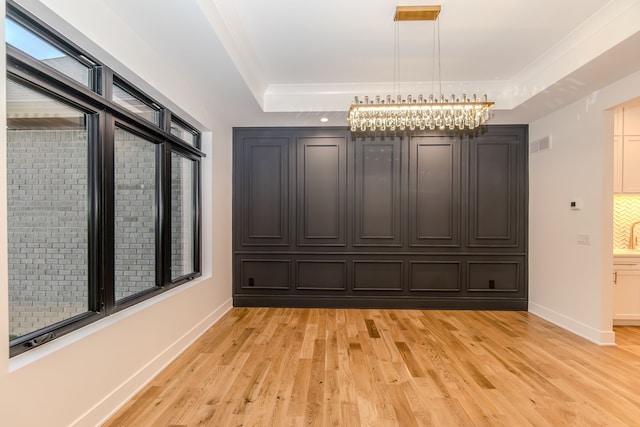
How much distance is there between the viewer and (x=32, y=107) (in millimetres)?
1882

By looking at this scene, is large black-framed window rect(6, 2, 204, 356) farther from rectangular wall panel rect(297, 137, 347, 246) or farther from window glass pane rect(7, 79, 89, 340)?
rectangular wall panel rect(297, 137, 347, 246)

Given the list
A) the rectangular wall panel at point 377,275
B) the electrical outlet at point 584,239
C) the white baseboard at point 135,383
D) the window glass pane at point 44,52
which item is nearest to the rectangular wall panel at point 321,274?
the rectangular wall panel at point 377,275

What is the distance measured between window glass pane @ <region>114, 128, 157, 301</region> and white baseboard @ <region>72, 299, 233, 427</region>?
63cm

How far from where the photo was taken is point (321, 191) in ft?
16.0

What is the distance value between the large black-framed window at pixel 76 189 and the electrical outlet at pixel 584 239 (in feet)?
15.0

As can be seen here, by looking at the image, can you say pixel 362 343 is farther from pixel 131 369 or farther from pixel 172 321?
pixel 131 369

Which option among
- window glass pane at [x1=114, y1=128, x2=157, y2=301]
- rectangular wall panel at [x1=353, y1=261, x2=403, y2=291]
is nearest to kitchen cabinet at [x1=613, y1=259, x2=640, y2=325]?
rectangular wall panel at [x1=353, y1=261, x2=403, y2=291]

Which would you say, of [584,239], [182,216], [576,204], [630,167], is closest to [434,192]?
[576,204]

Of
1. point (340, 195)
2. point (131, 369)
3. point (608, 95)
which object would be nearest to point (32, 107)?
point (131, 369)

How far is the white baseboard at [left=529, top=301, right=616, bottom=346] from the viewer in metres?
3.48

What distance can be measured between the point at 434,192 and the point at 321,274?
6.82 ft

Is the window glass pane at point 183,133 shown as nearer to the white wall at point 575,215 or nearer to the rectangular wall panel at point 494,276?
the rectangular wall panel at point 494,276

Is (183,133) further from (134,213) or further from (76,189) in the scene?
(76,189)

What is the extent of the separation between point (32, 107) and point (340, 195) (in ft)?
11.8
